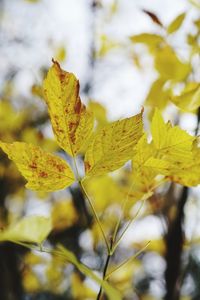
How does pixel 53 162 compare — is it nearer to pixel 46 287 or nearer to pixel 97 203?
pixel 97 203

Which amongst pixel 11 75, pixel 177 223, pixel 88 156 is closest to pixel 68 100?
pixel 88 156

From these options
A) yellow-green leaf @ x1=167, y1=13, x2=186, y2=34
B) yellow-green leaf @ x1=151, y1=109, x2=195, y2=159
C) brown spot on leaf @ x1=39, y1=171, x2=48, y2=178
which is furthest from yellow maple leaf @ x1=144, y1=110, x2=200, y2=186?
yellow-green leaf @ x1=167, y1=13, x2=186, y2=34

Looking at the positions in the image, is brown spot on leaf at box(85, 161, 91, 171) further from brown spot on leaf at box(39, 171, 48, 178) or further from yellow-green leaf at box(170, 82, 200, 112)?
yellow-green leaf at box(170, 82, 200, 112)

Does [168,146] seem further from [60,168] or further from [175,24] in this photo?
[175,24]

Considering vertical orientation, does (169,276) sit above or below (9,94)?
below

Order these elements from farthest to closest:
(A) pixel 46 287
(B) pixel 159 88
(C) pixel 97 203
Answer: (A) pixel 46 287
(C) pixel 97 203
(B) pixel 159 88

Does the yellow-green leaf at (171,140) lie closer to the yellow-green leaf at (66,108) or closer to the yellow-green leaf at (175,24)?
the yellow-green leaf at (66,108)

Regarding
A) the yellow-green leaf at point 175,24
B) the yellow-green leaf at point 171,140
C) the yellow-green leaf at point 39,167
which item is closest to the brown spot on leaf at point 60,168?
the yellow-green leaf at point 39,167
